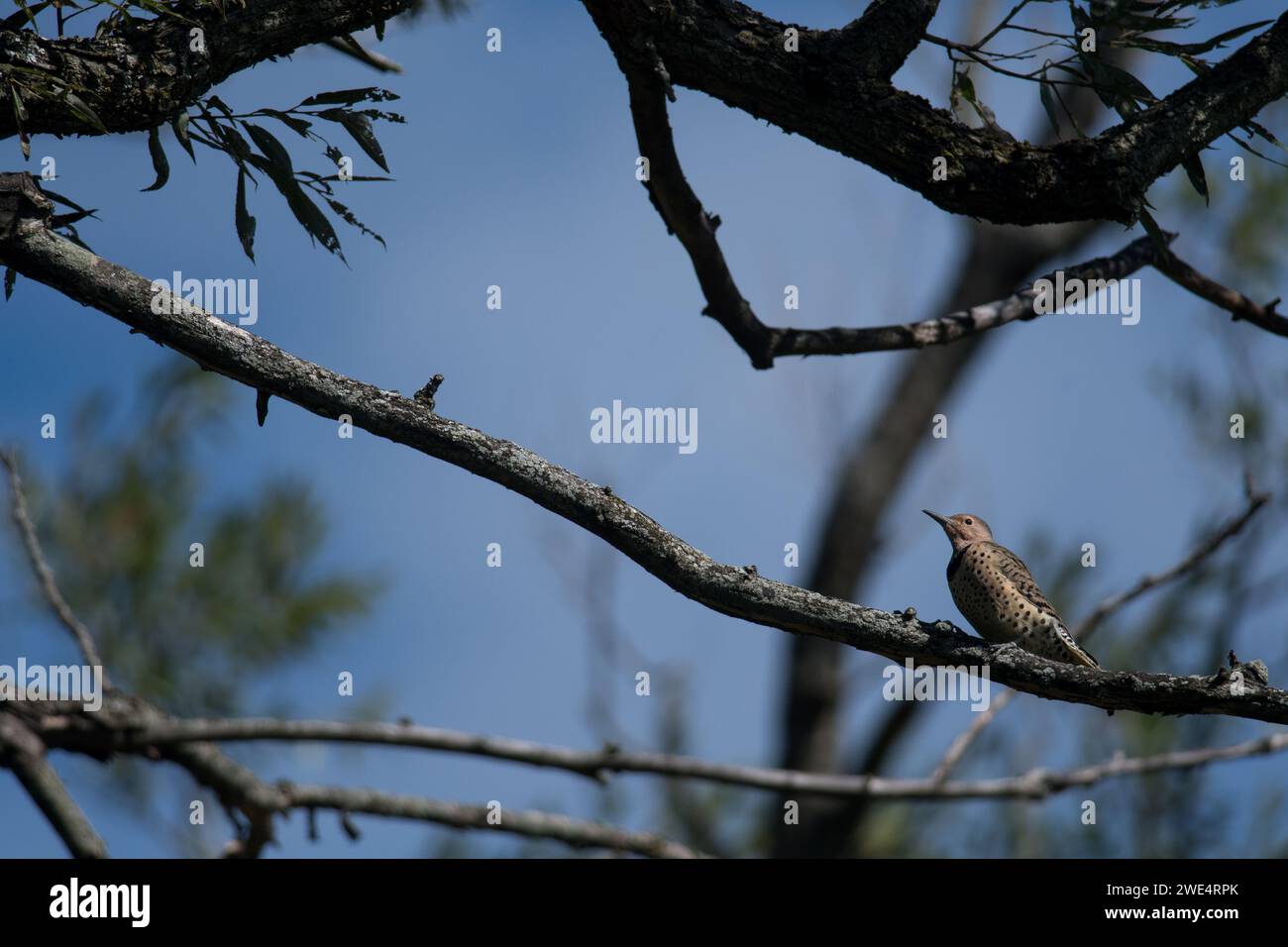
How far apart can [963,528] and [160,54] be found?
400 cm

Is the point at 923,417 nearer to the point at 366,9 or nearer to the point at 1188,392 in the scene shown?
the point at 1188,392

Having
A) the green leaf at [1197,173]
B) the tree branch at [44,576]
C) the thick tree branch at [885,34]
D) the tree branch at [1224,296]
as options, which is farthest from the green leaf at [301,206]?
the tree branch at [1224,296]

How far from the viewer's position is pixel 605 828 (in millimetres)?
2455

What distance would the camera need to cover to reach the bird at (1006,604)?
15.1 ft

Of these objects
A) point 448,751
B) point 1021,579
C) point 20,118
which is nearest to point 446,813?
point 448,751

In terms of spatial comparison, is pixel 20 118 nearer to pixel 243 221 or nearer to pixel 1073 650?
pixel 243 221

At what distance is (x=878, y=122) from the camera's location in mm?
3305

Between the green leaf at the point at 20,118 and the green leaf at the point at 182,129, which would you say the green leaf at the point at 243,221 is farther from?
the green leaf at the point at 20,118

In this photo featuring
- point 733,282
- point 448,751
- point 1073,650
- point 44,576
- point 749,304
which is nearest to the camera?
point 448,751

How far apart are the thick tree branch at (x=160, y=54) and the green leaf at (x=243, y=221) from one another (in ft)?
1.11

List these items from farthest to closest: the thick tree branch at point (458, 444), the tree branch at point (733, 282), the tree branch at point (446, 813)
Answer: the tree branch at point (733, 282), the thick tree branch at point (458, 444), the tree branch at point (446, 813)

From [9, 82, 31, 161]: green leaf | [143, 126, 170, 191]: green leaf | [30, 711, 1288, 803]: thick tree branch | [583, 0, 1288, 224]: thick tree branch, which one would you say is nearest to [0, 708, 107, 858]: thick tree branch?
[30, 711, 1288, 803]: thick tree branch
